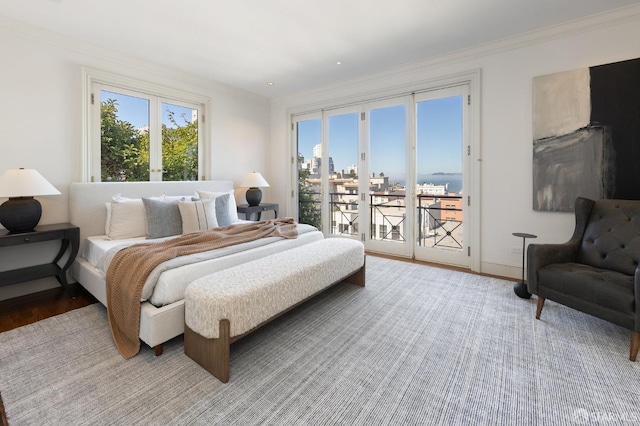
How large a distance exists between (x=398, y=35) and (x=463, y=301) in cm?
282

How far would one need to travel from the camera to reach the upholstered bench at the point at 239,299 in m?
1.75

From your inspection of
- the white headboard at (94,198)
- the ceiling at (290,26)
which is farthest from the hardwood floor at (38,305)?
the ceiling at (290,26)

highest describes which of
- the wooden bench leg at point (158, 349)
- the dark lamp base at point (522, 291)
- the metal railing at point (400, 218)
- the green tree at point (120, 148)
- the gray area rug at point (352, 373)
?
the green tree at point (120, 148)

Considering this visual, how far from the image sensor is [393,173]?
4.43 metres

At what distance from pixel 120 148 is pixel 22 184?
123 cm

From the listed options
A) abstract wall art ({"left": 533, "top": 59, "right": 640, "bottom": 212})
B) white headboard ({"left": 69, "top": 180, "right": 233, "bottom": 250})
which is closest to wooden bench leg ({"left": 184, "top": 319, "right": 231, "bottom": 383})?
white headboard ({"left": 69, "top": 180, "right": 233, "bottom": 250})

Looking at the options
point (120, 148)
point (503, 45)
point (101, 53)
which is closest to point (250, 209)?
point (120, 148)

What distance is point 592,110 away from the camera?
2.96 m

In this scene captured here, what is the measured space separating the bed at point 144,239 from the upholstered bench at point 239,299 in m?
0.16

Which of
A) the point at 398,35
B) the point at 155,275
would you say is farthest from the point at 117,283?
the point at 398,35

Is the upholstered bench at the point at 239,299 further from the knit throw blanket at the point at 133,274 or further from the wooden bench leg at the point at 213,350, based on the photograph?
the knit throw blanket at the point at 133,274

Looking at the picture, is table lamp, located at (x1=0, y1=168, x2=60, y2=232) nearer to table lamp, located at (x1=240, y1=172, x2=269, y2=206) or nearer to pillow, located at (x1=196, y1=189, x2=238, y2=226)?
pillow, located at (x1=196, y1=189, x2=238, y2=226)

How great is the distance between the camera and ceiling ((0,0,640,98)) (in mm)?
2676

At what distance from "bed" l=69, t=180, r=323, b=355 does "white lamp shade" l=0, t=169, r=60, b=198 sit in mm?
425
